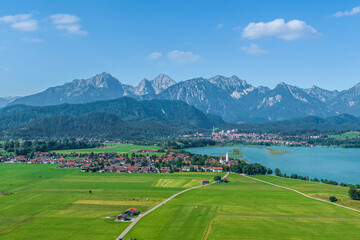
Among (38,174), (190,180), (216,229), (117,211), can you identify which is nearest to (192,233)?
(216,229)

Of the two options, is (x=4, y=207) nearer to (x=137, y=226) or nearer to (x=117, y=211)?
(x=117, y=211)

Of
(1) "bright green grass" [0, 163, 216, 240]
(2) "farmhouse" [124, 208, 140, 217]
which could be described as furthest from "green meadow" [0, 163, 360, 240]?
(2) "farmhouse" [124, 208, 140, 217]

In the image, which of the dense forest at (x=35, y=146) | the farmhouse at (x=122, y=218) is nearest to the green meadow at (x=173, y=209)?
the farmhouse at (x=122, y=218)

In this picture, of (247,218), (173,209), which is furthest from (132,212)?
(247,218)

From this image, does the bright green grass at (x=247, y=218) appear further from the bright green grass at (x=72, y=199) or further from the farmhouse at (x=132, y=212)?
the bright green grass at (x=72, y=199)

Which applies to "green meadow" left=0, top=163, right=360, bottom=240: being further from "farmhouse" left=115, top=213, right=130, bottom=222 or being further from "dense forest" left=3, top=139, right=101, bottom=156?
"dense forest" left=3, top=139, right=101, bottom=156

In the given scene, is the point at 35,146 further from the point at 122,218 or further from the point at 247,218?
the point at 247,218
